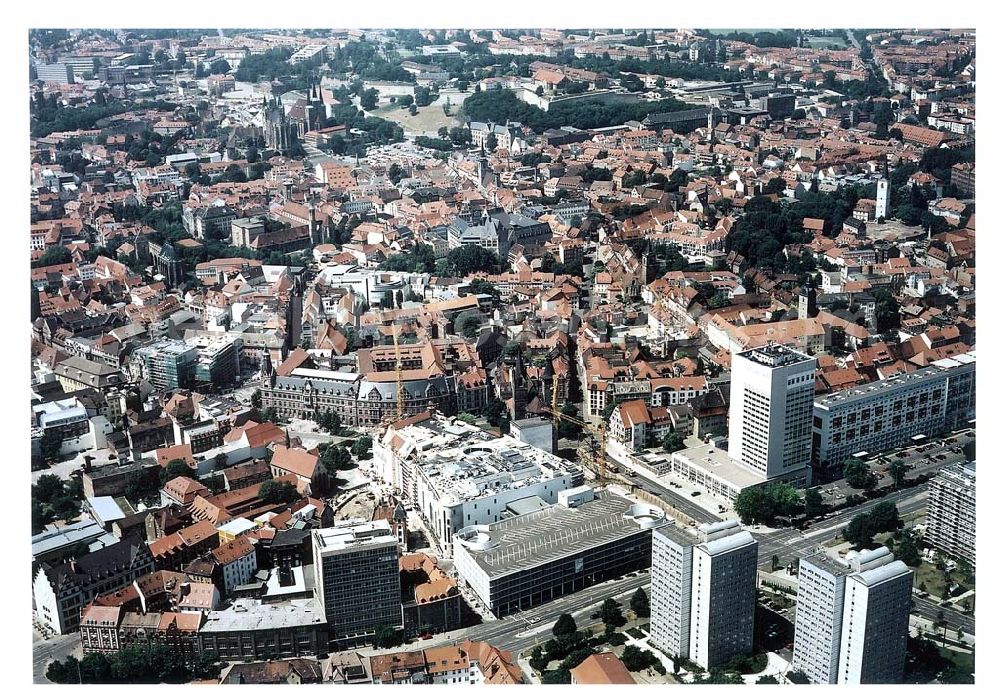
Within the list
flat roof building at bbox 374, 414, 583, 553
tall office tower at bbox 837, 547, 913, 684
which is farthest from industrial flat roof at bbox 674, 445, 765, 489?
tall office tower at bbox 837, 547, 913, 684

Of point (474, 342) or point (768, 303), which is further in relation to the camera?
point (768, 303)

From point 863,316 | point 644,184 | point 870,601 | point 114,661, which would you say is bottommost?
point 114,661

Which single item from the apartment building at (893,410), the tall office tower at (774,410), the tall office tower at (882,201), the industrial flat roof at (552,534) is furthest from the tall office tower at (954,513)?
the tall office tower at (882,201)

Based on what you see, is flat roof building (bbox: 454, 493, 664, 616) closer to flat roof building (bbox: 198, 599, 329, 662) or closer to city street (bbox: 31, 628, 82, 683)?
flat roof building (bbox: 198, 599, 329, 662)

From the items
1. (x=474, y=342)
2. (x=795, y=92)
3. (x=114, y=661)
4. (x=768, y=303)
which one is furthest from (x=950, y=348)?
(x=795, y=92)

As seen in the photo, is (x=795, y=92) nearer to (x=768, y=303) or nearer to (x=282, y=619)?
(x=768, y=303)

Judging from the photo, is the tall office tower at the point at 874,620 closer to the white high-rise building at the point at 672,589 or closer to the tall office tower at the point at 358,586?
the white high-rise building at the point at 672,589

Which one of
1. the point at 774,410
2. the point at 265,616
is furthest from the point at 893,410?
the point at 265,616
